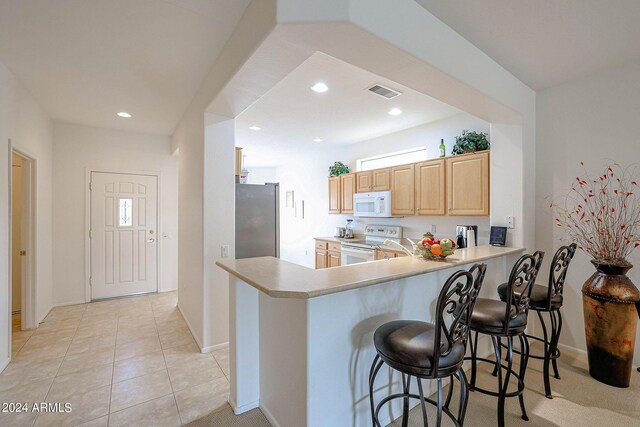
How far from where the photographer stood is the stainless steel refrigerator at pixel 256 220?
3195 mm

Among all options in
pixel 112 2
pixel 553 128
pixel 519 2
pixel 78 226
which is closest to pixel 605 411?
pixel 553 128

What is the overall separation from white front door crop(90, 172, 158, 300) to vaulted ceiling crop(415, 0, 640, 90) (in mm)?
4760

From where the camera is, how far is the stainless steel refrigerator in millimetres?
3195

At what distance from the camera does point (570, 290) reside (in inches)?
109

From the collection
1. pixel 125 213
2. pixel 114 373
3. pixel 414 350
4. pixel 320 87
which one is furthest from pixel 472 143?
pixel 125 213

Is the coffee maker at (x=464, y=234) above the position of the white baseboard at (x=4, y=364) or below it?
above

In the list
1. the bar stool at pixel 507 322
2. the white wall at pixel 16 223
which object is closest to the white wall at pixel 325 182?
the bar stool at pixel 507 322

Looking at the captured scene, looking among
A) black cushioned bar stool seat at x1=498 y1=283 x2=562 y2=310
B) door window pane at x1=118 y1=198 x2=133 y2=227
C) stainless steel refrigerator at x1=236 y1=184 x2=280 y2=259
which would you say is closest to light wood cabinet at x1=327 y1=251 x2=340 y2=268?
stainless steel refrigerator at x1=236 y1=184 x2=280 y2=259

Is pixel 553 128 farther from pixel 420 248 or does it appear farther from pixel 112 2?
pixel 112 2

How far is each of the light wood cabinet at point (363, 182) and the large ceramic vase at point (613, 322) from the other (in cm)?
295

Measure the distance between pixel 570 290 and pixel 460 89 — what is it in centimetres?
226

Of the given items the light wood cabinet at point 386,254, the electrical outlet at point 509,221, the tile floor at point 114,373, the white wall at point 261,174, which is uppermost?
the white wall at point 261,174

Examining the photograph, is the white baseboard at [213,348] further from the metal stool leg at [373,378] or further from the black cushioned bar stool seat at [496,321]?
the black cushioned bar stool seat at [496,321]

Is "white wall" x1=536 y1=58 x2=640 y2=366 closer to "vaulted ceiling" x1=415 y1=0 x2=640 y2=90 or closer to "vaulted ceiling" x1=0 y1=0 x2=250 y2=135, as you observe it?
"vaulted ceiling" x1=415 y1=0 x2=640 y2=90
